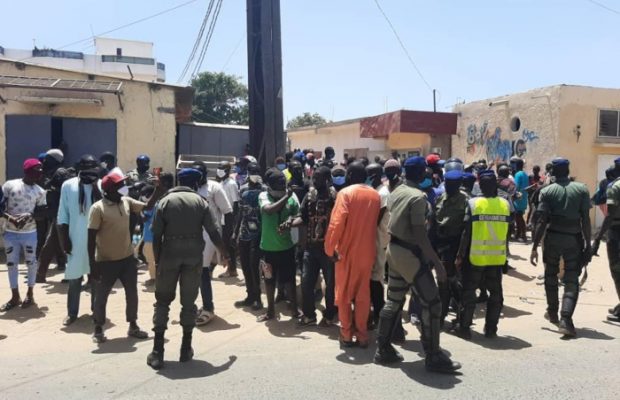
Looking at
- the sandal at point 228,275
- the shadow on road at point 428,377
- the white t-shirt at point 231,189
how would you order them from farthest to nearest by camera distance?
the sandal at point 228,275
the white t-shirt at point 231,189
the shadow on road at point 428,377

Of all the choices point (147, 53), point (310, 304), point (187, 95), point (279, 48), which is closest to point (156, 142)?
point (187, 95)

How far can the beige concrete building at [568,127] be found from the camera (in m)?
14.2

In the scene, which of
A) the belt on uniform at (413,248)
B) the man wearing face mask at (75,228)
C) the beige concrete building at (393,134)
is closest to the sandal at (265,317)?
the man wearing face mask at (75,228)

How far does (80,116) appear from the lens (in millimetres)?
10672

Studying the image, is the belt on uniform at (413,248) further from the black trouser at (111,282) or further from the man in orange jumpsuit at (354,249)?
the black trouser at (111,282)

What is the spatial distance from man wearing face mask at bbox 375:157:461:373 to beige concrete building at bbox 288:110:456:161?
13.4 metres

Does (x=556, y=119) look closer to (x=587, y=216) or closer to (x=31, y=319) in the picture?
(x=587, y=216)

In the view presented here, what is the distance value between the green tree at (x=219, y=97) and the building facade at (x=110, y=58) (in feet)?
40.6

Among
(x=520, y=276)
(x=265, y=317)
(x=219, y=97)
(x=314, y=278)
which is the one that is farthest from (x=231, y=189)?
(x=219, y=97)

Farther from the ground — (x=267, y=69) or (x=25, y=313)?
(x=267, y=69)

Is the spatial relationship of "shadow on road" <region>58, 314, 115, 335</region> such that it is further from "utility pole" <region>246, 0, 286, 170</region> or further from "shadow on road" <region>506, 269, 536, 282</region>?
"shadow on road" <region>506, 269, 536, 282</region>

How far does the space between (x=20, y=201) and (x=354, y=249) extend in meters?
4.31

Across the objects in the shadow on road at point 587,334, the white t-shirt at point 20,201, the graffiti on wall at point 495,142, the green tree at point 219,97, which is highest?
the green tree at point 219,97

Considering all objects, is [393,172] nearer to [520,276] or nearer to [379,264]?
[379,264]
